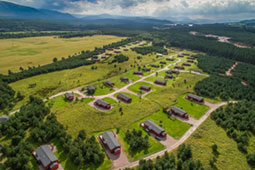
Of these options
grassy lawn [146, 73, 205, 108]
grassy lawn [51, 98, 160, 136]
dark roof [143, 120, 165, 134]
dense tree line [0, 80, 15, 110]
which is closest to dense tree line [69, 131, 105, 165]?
grassy lawn [51, 98, 160, 136]

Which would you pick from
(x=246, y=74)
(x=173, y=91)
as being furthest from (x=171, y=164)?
(x=246, y=74)

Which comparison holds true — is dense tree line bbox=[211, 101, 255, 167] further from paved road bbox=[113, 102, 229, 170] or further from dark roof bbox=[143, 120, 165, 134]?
dark roof bbox=[143, 120, 165, 134]

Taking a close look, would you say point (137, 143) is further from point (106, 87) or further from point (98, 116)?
point (106, 87)

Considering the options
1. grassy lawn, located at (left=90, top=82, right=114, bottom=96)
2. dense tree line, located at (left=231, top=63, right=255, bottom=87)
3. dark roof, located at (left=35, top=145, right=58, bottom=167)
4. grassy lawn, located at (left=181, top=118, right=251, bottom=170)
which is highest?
dark roof, located at (left=35, top=145, right=58, bottom=167)

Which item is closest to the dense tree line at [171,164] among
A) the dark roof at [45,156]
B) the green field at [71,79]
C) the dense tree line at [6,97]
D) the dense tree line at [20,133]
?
the dark roof at [45,156]

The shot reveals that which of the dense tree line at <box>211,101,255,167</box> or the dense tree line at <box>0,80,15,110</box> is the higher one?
the dense tree line at <box>0,80,15,110</box>

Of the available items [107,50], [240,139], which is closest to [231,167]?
[240,139]
